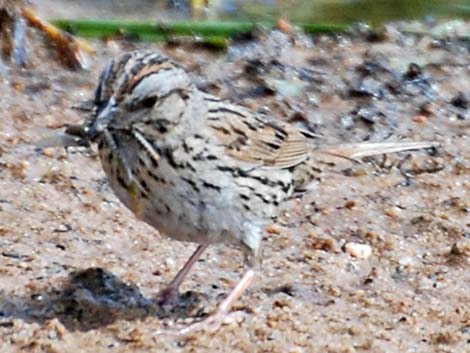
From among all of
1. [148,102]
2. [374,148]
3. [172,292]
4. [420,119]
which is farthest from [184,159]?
[420,119]

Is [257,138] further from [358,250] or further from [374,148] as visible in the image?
[374,148]

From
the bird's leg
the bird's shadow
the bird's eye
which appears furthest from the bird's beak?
the bird's leg

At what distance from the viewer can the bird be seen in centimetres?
557

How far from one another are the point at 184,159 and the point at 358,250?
159 cm

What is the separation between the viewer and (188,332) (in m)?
6.06

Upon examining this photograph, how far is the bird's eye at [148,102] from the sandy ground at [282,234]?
101cm

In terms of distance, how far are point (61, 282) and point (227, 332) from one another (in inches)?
33.9

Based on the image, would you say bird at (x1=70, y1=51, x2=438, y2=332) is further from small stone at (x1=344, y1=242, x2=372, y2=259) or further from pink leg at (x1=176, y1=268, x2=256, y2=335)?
small stone at (x1=344, y1=242, x2=372, y2=259)

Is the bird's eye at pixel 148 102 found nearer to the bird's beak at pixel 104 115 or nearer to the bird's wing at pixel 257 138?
the bird's beak at pixel 104 115

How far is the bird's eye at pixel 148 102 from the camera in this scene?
563 centimetres

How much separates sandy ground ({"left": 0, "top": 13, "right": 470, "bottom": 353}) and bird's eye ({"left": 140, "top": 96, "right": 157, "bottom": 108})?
101 cm

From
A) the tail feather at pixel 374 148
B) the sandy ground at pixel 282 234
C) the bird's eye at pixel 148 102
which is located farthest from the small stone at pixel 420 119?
the bird's eye at pixel 148 102

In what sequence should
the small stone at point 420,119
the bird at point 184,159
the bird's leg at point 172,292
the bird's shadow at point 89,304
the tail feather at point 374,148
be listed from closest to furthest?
1. the bird at point 184,159
2. the bird's shadow at point 89,304
3. the bird's leg at point 172,292
4. the tail feather at point 374,148
5. the small stone at point 420,119

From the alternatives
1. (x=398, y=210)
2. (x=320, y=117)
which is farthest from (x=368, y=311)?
(x=320, y=117)
